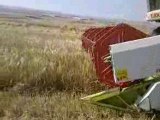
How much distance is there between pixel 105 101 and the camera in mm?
5703

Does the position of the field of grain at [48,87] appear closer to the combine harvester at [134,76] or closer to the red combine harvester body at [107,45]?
the combine harvester at [134,76]

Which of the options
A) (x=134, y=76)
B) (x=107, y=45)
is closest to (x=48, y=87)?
(x=107, y=45)

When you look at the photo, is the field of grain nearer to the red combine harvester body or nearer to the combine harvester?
the combine harvester

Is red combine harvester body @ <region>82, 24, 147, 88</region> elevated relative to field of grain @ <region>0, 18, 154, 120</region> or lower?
elevated

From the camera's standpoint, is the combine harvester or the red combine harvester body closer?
the combine harvester

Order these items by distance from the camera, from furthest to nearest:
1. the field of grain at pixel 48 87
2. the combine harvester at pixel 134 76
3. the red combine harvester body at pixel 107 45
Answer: the red combine harvester body at pixel 107 45 < the field of grain at pixel 48 87 < the combine harvester at pixel 134 76

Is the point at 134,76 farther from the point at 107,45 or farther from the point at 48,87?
the point at 48,87

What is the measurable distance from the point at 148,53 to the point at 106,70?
772 mm

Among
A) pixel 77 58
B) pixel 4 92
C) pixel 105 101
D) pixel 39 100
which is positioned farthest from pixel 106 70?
pixel 77 58

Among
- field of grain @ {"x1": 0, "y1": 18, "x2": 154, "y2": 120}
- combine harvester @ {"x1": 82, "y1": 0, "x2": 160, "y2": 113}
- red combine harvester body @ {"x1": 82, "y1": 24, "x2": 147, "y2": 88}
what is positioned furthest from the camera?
red combine harvester body @ {"x1": 82, "y1": 24, "x2": 147, "y2": 88}

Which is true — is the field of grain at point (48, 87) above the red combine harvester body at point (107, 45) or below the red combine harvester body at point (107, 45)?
below

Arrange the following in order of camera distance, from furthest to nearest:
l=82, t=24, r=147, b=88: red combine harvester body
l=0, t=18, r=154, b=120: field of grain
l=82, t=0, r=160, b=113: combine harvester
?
l=82, t=24, r=147, b=88: red combine harvester body < l=0, t=18, r=154, b=120: field of grain < l=82, t=0, r=160, b=113: combine harvester

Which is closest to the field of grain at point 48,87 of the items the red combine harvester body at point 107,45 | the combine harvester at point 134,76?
the combine harvester at point 134,76

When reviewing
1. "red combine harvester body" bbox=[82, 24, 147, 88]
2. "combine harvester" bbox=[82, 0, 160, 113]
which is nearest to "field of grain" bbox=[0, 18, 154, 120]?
"combine harvester" bbox=[82, 0, 160, 113]
